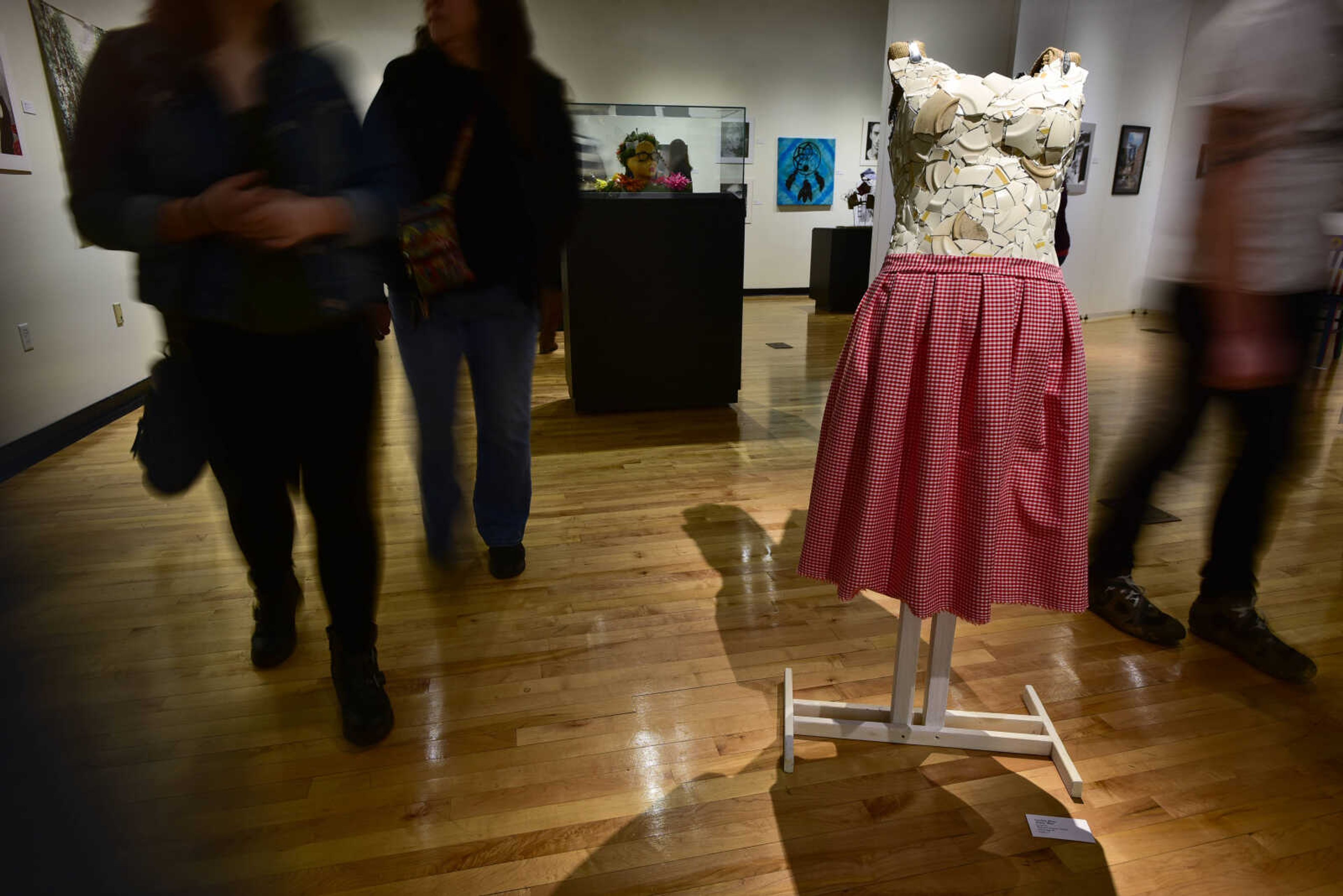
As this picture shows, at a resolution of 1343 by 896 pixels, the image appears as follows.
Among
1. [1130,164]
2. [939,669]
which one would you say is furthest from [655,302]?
[1130,164]

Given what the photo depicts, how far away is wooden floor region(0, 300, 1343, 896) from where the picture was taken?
35 centimetres

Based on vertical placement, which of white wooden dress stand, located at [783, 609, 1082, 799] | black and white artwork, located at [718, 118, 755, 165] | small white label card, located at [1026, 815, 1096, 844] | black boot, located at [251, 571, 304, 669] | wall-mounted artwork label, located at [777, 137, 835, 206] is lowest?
small white label card, located at [1026, 815, 1096, 844]

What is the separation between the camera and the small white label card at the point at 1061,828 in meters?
1.18

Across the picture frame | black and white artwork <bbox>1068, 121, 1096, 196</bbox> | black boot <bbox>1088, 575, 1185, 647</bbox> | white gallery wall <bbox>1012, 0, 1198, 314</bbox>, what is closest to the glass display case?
white gallery wall <bbox>1012, 0, 1198, 314</bbox>

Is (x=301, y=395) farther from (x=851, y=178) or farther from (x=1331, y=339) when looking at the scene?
(x=851, y=178)

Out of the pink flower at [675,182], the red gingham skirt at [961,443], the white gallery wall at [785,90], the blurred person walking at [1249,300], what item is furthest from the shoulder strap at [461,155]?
the white gallery wall at [785,90]

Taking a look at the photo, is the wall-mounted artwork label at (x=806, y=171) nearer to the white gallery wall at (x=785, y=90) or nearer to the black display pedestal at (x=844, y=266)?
the white gallery wall at (x=785, y=90)

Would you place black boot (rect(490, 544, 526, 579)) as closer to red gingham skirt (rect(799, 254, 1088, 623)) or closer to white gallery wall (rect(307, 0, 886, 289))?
red gingham skirt (rect(799, 254, 1088, 623))

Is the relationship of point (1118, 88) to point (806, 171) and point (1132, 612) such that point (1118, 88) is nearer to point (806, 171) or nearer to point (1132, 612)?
point (1132, 612)

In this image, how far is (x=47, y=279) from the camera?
327 millimetres

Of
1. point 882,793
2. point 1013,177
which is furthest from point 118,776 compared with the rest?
point 882,793

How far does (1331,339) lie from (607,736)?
569cm

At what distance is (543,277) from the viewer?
574 mm

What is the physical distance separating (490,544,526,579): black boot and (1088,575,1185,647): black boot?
57.8 inches
